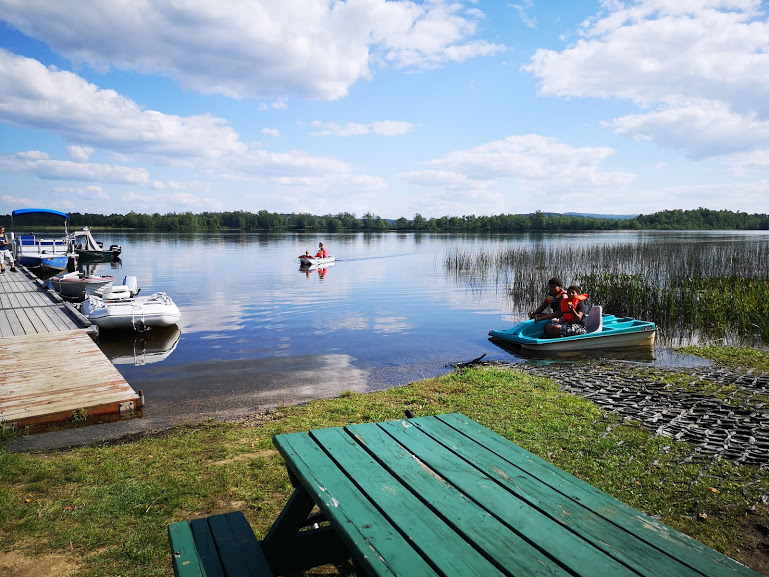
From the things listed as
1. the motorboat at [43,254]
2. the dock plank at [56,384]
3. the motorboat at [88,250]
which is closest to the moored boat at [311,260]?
the motorboat at [43,254]

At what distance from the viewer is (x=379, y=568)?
170 cm

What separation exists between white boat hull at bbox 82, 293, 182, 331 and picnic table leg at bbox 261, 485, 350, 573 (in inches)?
488

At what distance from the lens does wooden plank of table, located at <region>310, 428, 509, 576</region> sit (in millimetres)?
1732

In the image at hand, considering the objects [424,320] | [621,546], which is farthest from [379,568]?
[424,320]

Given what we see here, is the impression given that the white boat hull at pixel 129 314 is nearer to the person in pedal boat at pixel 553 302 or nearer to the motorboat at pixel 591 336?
the motorboat at pixel 591 336

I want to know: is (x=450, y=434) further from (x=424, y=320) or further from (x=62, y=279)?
(x=62, y=279)

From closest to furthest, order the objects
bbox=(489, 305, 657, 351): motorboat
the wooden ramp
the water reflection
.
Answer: the wooden ramp, the water reflection, bbox=(489, 305, 657, 351): motorboat

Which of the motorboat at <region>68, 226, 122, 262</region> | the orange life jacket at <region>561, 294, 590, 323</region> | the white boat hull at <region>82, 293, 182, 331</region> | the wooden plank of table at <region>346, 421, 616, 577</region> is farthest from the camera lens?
the motorboat at <region>68, 226, 122, 262</region>

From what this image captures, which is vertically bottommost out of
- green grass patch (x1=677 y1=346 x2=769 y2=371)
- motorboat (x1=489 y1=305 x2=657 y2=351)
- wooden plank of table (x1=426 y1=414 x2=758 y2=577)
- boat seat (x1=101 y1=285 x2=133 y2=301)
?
green grass patch (x1=677 y1=346 x2=769 y2=371)

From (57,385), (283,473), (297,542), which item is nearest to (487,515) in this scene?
(297,542)

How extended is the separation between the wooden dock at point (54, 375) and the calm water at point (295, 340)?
1.38 ft

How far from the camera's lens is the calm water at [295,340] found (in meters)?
8.95

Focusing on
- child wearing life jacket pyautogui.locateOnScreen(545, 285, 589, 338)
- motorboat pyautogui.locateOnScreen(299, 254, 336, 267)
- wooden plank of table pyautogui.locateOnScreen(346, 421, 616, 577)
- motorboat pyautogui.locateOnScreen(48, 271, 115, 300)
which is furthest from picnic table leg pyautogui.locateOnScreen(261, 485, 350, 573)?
motorboat pyautogui.locateOnScreen(299, 254, 336, 267)

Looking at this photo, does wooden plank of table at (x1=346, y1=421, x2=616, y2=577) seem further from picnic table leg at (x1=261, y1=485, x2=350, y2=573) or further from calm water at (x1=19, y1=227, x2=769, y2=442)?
calm water at (x1=19, y1=227, x2=769, y2=442)
